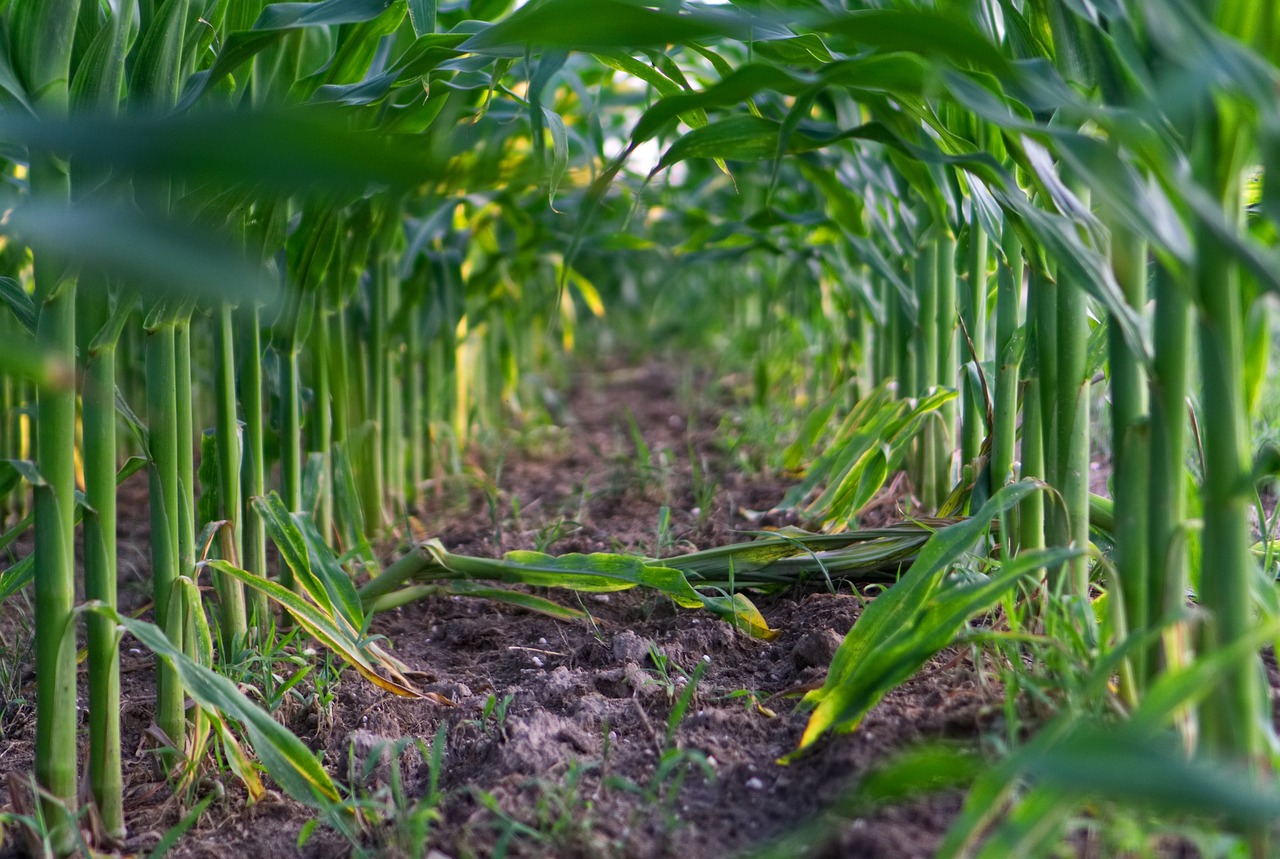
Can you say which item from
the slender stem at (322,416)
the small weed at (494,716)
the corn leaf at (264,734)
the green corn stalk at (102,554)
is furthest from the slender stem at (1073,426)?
the slender stem at (322,416)

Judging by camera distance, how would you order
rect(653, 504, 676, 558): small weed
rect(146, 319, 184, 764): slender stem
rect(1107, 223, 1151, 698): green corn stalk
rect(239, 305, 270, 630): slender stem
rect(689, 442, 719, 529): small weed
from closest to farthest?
rect(1107, 223, 1151, 698): green corn stalk < rect(146, 319, 184, 764): slender stem < rect(239, 305, 270, 630): slender stem < rect(653, 504, 676, 558): small weed < rect(689, 442, 719, 529): small weed

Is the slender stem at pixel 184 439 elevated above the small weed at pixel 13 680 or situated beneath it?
elevated above

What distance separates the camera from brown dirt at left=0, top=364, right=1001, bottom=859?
827 mm

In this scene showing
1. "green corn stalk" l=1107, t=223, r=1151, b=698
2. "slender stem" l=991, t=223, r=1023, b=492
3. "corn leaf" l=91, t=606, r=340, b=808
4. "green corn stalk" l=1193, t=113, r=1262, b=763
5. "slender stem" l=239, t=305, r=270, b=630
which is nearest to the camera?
"green corn stalk" l=1193, t=113, r=1262, b=763

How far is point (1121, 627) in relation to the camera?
0.78 meters

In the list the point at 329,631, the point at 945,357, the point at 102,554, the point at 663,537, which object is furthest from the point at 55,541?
the point at 945,357

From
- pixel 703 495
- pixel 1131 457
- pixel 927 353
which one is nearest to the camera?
pixel 1131 457

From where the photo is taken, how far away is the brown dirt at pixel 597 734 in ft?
2.71

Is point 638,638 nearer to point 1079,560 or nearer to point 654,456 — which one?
point 1079,560

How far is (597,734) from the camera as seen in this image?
103cm

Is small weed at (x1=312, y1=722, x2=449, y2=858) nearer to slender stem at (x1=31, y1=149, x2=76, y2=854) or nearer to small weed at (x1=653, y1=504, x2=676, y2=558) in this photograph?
slender stem at (x1=31, y1=149, x2=76, y2=854)

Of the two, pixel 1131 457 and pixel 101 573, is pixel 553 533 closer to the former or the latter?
pixel 101 573

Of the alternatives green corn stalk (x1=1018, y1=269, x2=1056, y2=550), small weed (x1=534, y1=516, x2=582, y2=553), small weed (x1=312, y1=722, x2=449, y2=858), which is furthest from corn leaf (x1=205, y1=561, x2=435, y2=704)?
green corn stalk (x1=1018, y1=269, x2=1056, y2=550)

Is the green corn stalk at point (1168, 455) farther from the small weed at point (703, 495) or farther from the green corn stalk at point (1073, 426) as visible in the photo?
the small weed at point (703, 495)
